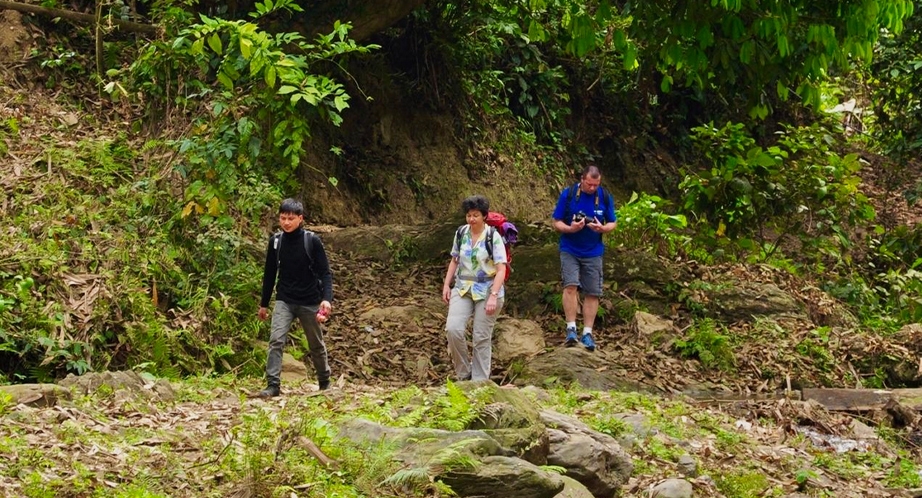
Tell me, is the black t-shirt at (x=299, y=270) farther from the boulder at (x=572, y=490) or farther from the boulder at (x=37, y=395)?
the boulder at (x=572, y=490)

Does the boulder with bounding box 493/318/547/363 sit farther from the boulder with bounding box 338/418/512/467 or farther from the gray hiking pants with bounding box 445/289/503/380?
the boulder with bounding box 338/418/512/467

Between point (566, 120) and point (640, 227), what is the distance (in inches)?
253

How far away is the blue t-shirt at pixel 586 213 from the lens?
10734 mm

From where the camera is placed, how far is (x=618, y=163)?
20.7 m

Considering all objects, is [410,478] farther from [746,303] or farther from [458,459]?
[746,303]

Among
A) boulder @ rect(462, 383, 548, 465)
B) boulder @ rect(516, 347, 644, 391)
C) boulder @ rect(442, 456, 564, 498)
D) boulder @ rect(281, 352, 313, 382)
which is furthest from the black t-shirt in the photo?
boulder @ rect(442, 456, 564, 498)

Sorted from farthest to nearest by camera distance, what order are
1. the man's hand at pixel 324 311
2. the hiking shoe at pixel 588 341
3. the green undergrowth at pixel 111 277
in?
1. the hiking shoe at pixel 588 341
2. the green undergrowth at pixel 111 277
3. the man's hand at pixel 324 311

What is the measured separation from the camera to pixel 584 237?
10.9 meters

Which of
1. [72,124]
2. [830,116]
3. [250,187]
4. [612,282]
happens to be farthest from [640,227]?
[830,116]

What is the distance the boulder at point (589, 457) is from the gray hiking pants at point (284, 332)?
2.23 meters

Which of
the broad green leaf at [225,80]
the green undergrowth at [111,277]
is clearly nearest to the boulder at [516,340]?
the green undergrowth at [111,277]

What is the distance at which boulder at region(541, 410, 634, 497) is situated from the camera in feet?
21.3

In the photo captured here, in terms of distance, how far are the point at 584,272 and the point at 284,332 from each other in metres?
3.66

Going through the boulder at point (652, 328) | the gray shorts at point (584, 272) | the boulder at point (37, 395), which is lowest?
the boulder at point (37, 395)
